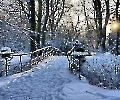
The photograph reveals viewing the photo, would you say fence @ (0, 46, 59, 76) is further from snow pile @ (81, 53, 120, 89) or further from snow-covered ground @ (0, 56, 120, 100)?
snow pile @ (81, 53, 120, 89)

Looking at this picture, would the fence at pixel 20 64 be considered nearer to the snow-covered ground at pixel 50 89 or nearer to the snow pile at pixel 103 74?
the snow-covered ground at pixel 50 89

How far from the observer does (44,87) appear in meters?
9.05

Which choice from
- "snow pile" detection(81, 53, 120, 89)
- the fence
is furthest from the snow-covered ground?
the fence

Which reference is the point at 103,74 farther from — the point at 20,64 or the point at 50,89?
the point at 20,64

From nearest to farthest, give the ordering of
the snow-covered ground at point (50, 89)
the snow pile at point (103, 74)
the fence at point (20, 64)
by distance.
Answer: the snow-covered ground at point (50, 89) → the snow pile at point (103, 74) → the fence at point (20, 64)

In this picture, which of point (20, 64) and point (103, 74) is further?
point (20, 64)

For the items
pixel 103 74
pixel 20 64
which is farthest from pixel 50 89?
pixel 20 64

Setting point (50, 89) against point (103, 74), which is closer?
point (50, 89)

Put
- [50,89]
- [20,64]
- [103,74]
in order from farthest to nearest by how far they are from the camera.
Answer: [20,64]
[103,74]
[50,89]

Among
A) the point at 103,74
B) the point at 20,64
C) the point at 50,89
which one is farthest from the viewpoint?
the point at 20,64

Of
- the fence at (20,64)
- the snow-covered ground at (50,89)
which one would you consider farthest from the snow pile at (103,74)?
the fence at (20,64)

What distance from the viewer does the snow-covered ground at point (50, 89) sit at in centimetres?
772

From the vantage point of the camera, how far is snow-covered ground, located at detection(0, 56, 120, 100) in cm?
772

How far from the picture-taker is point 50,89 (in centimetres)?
873
